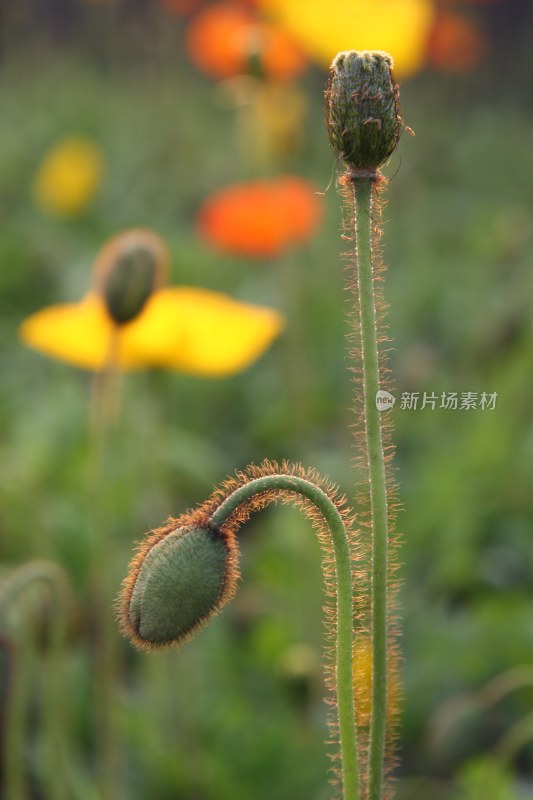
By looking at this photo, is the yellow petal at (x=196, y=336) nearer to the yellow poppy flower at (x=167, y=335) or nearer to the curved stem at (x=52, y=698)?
the yellow poppy flower at (x=167, y=335)

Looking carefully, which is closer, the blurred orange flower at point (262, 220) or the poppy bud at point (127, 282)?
the poppy bud at point (127, 282)

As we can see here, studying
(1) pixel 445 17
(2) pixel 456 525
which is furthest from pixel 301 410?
(1) pixel 445 17

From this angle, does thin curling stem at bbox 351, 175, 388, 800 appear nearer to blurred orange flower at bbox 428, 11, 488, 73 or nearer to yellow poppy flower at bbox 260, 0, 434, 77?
yellow poppy flower at bbox 260, 0, 434, 77

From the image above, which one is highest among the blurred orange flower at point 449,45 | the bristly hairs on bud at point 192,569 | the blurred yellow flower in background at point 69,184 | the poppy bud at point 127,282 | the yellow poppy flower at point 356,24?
the blurred orange flower at point 449,45

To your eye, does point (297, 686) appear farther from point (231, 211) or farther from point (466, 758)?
point (231, 211)

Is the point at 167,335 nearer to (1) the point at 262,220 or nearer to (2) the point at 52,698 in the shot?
(2) the point at 52,698

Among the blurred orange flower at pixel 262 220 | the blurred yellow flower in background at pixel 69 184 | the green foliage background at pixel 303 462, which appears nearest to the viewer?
the green foliage background at pixel 303 462

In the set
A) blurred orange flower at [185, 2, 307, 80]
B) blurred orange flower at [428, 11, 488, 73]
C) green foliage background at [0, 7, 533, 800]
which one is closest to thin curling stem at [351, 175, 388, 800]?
green foliage background at [0, 7, 533, 800]

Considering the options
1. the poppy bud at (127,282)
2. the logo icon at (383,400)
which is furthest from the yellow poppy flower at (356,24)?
the logo icon at (383,400)

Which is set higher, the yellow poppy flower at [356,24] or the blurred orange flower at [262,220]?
the yellow poppy flower at [356,24]
